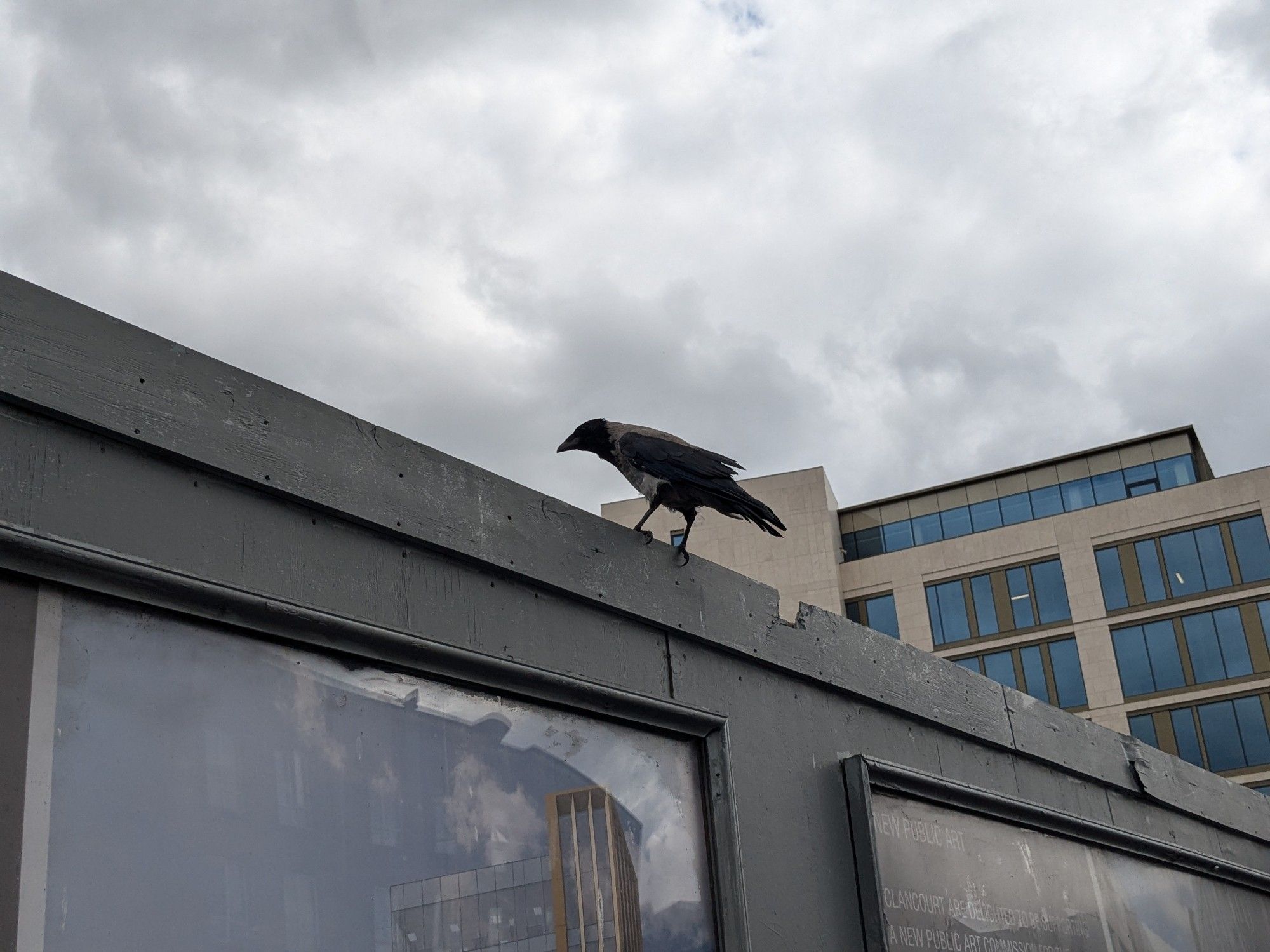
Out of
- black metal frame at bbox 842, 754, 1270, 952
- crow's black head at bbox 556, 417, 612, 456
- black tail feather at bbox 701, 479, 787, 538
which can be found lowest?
black metal frame at bbox 842, 754, 1270, 952

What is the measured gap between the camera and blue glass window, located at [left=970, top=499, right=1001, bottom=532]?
4962 centimetres

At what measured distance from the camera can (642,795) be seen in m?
5.52

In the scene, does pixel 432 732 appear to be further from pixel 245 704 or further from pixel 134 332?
pixel 134 332

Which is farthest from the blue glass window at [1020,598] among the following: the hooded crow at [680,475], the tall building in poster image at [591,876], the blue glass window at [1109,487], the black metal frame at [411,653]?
the tall building in poster image at [591,876]

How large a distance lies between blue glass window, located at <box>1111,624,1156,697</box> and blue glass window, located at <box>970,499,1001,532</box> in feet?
20.1

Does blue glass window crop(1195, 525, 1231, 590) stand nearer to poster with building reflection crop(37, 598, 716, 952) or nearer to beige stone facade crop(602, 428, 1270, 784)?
beige stone facade crop(602, 428, 1270, 784)

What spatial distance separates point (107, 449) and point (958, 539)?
157 feet

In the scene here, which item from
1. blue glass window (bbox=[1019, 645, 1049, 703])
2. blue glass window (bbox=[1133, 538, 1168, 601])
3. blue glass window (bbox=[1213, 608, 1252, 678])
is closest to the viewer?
blue glass window (bbox=[1213, 608, 1252, 678])

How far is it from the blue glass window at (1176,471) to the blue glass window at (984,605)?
726 centimetres

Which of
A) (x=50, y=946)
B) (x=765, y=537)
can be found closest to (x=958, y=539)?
(x=765, y=537)

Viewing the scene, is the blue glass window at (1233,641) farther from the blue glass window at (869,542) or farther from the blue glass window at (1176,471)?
the blue glass window at (869,542)

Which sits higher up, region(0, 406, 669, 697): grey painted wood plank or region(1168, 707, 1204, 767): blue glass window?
region(1168, 707, 1204, 767): blue glass window

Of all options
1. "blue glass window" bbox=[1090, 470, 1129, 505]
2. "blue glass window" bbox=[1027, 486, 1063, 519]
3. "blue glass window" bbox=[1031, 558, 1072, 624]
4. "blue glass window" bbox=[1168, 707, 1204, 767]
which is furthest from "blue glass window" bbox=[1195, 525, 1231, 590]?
"blue glass window" bbox=[1027, 486, 1063, 519]

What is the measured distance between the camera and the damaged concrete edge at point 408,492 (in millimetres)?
4070
